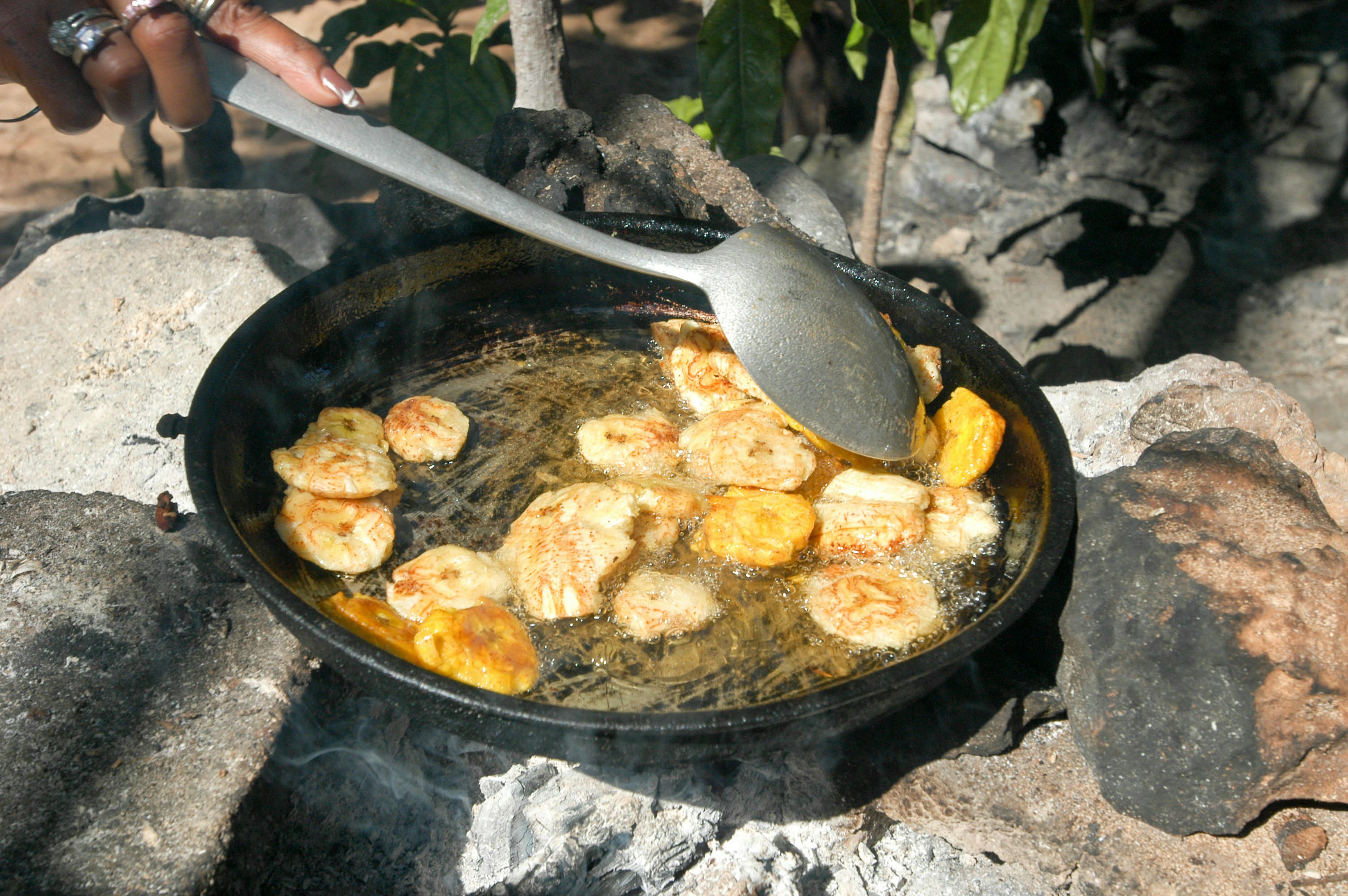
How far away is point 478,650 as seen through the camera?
1.95m

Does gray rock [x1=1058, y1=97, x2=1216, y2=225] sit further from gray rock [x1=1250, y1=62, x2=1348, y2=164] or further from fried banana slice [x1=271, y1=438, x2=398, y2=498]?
fried banana slice [x1=271, y1=438, x2=398, y2=498]

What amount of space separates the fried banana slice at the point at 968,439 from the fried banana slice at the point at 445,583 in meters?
1.26

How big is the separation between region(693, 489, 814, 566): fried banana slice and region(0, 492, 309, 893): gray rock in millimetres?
1064

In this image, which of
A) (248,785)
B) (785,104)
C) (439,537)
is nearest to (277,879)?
(248,785)

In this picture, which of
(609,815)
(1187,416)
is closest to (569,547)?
(609,815)

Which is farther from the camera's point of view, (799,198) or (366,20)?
(366,20)

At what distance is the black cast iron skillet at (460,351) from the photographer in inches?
68.2

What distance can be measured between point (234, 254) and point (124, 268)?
0.40 m

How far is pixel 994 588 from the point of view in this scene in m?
2.24

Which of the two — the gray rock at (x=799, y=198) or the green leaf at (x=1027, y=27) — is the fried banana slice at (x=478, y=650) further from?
the green leaf at (x=1027, y=27)

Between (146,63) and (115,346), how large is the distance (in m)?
1.44

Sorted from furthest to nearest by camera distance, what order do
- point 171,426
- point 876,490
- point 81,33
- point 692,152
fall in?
1. point 692,152
2. point 171,426
3. point 876,490
4. point 81,33

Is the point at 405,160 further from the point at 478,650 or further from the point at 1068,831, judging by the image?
the point at 1068,831

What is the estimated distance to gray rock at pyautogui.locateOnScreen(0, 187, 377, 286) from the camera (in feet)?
12.7
